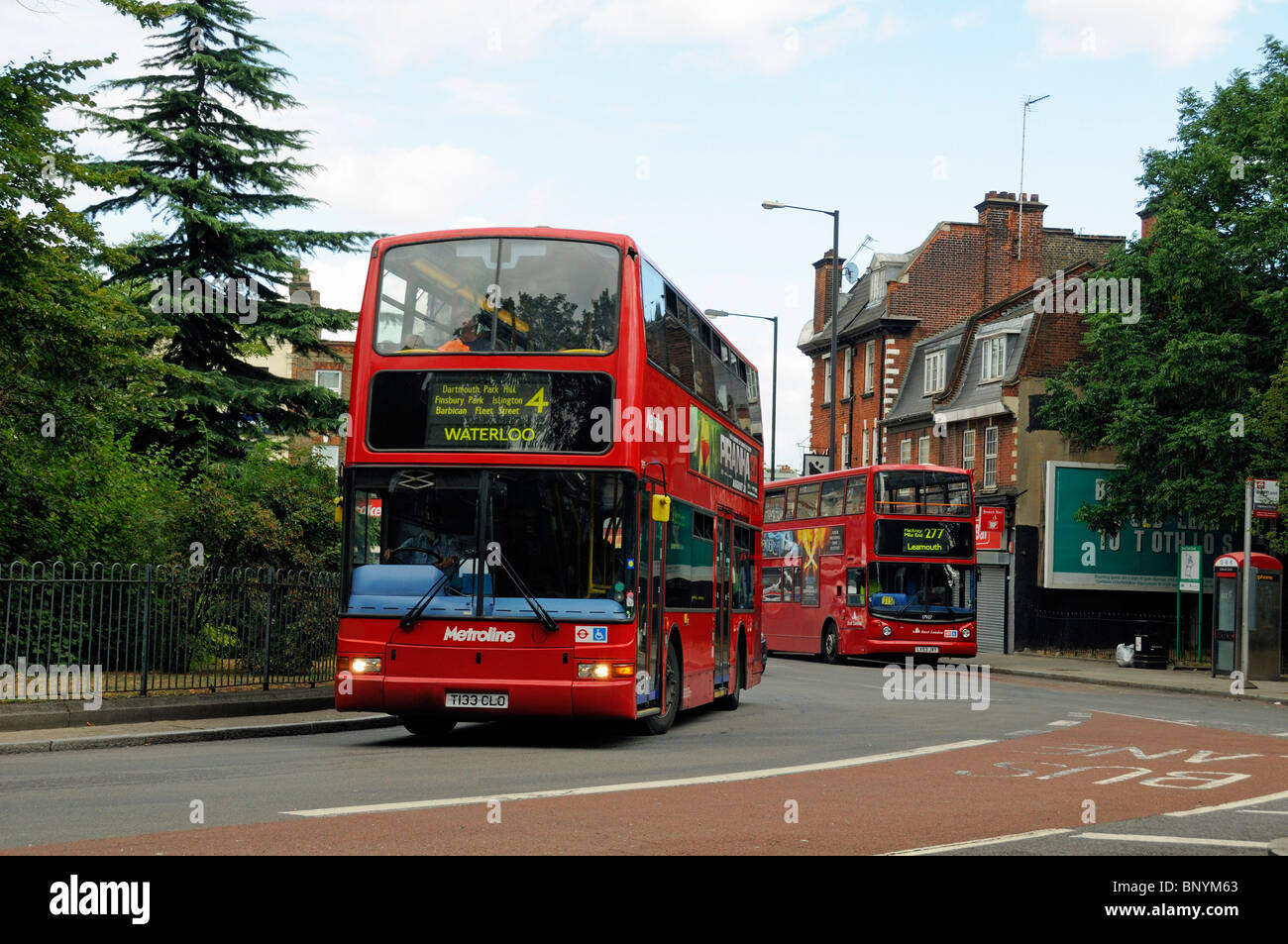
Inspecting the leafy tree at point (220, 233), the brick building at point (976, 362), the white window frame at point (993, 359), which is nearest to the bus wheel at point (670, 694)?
the leafy tree at point (220, 233)

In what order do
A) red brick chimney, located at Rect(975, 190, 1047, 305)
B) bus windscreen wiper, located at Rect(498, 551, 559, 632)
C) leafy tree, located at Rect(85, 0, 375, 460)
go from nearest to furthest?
bus windscreen wiper, located at Rect(498, 551, 559, 632) < leafy tree, located at Rect(85, 0, 375, 460) < red brick chimney, located at Rect(975, 190, 1047, 305)

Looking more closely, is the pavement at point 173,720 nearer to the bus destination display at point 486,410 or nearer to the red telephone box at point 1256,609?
the bus destination display at point 486,410

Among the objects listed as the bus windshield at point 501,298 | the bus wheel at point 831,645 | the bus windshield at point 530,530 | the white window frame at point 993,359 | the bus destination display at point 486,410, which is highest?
the white window frame at point 993,359

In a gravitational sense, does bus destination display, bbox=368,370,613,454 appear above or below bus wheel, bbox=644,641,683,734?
above

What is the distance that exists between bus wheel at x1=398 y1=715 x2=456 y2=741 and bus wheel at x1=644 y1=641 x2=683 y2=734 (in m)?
2.06

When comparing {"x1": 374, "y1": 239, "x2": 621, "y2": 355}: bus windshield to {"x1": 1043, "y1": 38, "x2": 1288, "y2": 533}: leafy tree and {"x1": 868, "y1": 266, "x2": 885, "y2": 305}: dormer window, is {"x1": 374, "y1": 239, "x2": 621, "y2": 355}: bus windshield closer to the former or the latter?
{"x1": 1043, "y1": 38, "x2": 1288, "y2": 533}: leafy tree

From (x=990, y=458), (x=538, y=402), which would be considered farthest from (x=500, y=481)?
(x=990, y=458)

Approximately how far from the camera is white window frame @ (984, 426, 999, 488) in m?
49.4

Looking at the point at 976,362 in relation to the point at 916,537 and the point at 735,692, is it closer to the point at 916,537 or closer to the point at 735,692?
the point at 916,537

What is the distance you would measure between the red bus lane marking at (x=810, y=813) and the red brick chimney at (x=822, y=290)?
178ft

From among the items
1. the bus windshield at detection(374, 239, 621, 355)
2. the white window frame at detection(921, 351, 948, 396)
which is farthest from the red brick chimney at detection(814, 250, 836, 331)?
the bus windshield at detection(374, 239, 621, 355)

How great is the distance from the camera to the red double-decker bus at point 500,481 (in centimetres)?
1358

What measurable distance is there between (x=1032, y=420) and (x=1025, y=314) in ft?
15.4

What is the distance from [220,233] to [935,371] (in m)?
32.4
